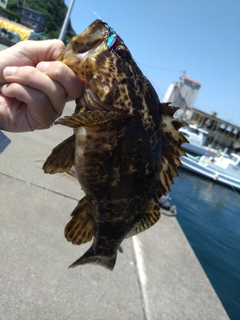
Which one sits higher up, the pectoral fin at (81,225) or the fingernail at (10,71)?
the fingernail at (10,71)

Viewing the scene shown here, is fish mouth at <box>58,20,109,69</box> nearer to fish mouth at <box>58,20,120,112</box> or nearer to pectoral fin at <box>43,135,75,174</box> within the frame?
fish mouth at <box>58,20,120,112</box>

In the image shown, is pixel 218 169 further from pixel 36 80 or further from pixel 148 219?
pixel 36 80

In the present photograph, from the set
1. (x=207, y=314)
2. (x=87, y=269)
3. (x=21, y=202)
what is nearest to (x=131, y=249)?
(x=87, y=269)

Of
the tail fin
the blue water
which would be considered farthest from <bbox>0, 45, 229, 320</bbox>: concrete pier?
the blue water

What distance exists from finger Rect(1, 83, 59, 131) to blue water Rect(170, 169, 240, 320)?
3629mm

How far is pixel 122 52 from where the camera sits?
203cm

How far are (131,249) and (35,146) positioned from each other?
443 cm

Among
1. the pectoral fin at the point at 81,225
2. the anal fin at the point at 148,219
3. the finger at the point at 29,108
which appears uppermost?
the finger at the point at 29,108

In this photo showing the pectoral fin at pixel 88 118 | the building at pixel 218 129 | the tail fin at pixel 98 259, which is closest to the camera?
the pectoral fin at pixel 88 118

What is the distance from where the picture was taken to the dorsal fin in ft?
6.87

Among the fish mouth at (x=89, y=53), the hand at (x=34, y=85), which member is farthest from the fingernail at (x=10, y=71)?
the fish mouth at (x=89, y=53)

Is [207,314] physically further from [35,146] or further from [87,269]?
[35,146]

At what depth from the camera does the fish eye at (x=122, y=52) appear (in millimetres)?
2008

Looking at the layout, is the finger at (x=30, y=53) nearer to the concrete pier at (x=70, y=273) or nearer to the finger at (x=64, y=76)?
the finger at (x=64, y=76)
